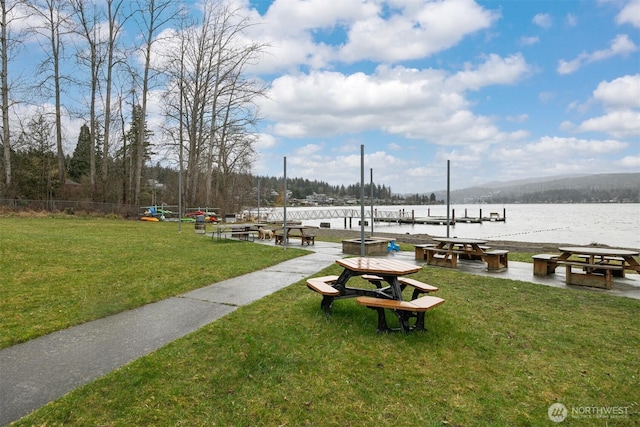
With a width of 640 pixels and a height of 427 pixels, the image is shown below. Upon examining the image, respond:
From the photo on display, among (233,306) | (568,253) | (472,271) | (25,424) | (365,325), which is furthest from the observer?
(472,271)

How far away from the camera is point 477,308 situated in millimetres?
5191

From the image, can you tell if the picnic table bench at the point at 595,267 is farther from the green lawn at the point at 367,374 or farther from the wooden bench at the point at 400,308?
the wooden bench at the point at 400,308

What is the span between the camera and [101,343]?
3771mm

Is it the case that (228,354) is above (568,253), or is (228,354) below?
below

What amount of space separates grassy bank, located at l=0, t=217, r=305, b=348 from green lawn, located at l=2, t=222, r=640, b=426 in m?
1.80

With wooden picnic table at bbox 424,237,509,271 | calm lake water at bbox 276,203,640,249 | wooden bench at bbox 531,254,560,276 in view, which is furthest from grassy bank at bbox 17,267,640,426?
calm lake water at bbox 276,203,640,249

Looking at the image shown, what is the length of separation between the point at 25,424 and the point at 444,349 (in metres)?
3.47

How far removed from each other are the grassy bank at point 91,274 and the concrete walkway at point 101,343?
317 millimetres

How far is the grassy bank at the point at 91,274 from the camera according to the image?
4.61 m

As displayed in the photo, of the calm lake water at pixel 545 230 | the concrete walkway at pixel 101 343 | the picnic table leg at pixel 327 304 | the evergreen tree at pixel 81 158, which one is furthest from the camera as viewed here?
the evergreen tree at pixel 81 158

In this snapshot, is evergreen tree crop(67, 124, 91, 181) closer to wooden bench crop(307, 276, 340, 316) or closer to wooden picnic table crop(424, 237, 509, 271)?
wooden picnic table crop(424, 237, 509, 271)

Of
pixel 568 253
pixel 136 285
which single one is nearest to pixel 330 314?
pixel 136 285

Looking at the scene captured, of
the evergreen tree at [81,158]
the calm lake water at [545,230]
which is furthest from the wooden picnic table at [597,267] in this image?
the evergreen tree at [81,158]

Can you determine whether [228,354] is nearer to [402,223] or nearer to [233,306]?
[233,306]
